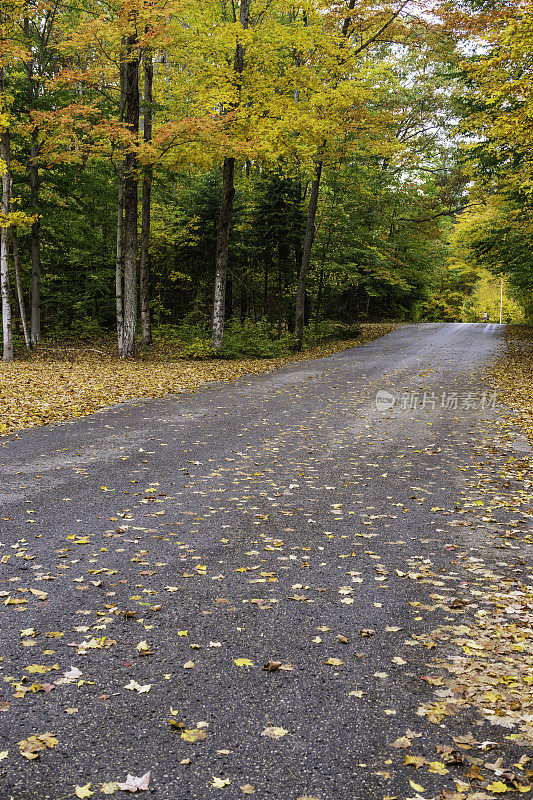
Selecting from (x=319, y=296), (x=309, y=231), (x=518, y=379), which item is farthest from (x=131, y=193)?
(x=518, y=379)

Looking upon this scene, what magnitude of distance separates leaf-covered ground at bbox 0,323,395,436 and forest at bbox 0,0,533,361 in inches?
44.5

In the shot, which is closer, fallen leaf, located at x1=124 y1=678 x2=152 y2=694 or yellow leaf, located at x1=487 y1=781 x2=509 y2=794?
yellow leaf, located at x1=487 y1=781 x2=509 y2=794

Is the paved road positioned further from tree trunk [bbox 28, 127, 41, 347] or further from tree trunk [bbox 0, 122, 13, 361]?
tree trunk [bbox 28, 127, 41, 347]

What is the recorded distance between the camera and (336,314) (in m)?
29.3

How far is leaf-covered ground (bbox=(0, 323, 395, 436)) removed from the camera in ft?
32.8

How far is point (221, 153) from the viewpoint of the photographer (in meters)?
15.8

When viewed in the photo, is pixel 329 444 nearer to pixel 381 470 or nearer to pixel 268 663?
pixel 381 470

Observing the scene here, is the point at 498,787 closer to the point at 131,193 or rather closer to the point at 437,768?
the point at 437,768

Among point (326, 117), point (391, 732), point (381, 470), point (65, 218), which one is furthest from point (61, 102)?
point (391, 732)

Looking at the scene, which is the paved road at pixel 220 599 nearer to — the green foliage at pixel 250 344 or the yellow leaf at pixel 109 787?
the yellow leaf at pixel 109 787

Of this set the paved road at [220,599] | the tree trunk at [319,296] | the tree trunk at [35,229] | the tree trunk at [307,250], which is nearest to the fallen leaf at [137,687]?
the paved road at [220,599]

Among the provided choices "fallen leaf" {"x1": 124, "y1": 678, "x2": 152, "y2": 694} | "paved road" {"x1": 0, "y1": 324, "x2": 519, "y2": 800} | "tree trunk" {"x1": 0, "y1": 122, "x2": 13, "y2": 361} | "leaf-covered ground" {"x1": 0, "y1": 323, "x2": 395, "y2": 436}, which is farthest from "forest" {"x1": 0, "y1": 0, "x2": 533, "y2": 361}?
"fallen leaf" {"x1": 124, "y1": 678, "x2": 152, "y2": 694}

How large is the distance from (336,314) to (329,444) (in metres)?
21.9

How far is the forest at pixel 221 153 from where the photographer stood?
14195mm
